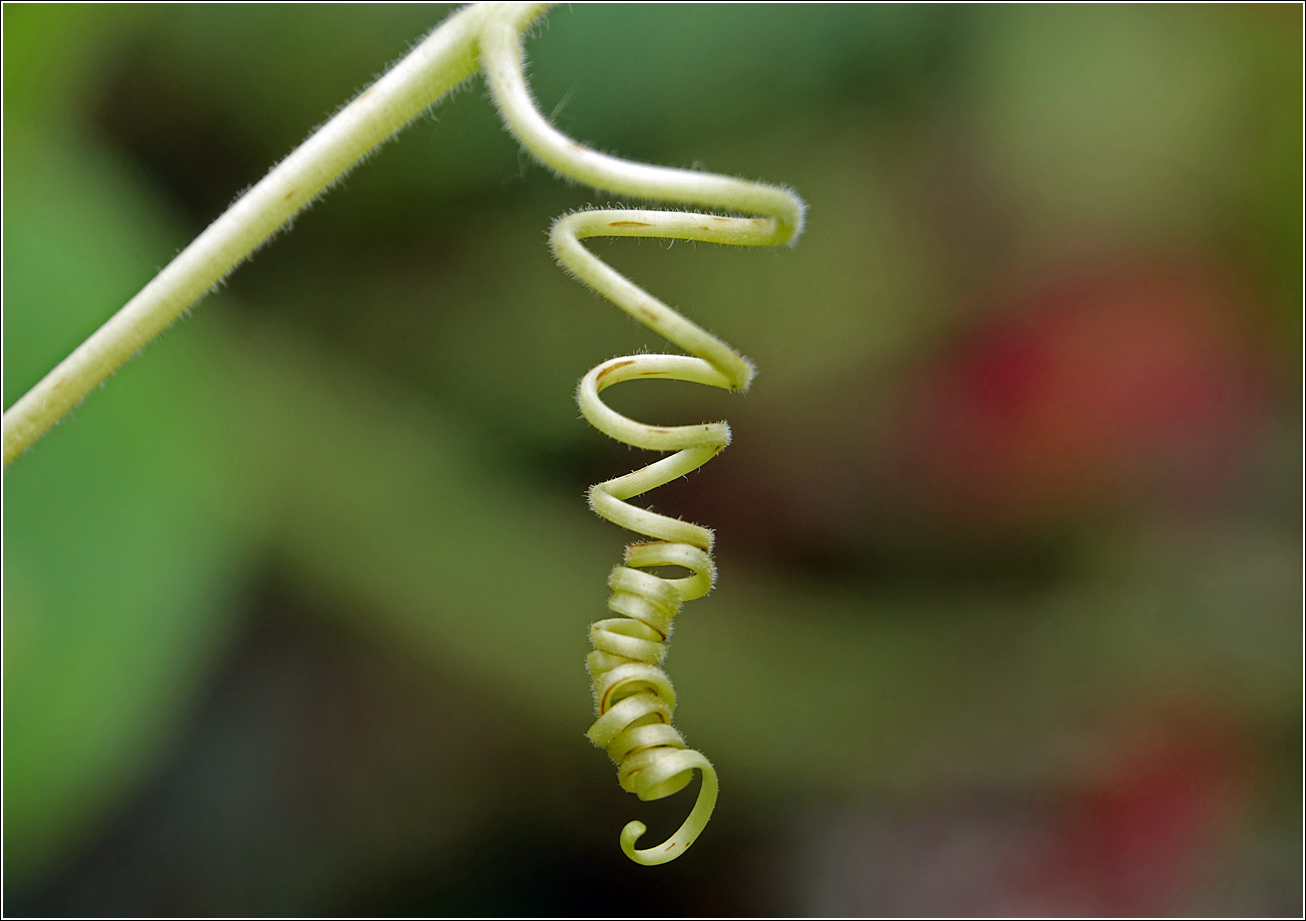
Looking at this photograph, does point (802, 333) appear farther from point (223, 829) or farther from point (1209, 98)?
point (223, 829)

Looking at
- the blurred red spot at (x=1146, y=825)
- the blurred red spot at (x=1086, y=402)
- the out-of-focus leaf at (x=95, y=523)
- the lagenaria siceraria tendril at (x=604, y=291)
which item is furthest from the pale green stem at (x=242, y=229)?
the blurred red spot at (x=1146, y=825)

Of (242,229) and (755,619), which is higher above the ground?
(755,619)

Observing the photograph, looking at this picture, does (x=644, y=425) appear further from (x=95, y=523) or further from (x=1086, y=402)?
(x=1086, y=402)

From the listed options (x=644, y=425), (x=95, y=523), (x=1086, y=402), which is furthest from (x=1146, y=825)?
(x=95, y=523)

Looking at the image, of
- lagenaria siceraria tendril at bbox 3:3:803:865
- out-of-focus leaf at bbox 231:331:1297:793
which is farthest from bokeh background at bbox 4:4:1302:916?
lagenaria siceraria tendril at bbox 3:3:803:865

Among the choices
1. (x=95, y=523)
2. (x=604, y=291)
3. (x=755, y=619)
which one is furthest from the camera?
(x=755, y=619)
